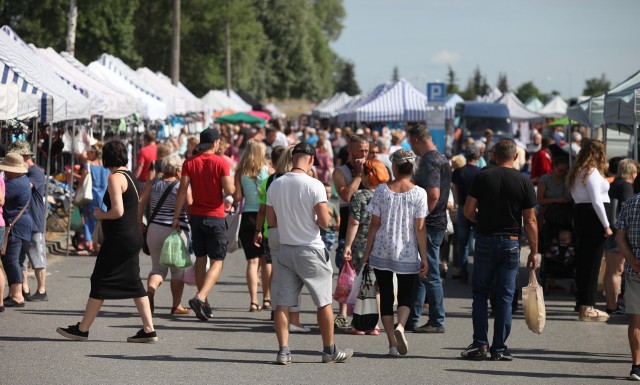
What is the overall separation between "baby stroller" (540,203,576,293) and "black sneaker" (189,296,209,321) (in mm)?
4583

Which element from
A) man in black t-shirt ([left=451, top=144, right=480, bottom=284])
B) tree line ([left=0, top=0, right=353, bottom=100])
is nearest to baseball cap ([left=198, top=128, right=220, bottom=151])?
man in black t-shirt ([left=451, top=144, right=480, bottom=284])

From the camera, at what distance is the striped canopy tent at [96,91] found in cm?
1977

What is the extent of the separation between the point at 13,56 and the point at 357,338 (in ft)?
24.1

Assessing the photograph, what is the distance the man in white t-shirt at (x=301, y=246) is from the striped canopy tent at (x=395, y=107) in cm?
2989

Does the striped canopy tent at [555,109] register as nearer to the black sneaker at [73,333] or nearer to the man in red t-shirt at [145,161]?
the man in red t-shirt at [145,161]

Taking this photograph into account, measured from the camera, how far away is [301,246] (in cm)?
889

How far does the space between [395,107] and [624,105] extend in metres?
25.6

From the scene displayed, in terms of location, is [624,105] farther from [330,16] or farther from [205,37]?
[330,16]

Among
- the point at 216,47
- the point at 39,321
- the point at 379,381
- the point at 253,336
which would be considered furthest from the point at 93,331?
the point at 216,47

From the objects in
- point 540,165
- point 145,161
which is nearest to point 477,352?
point 540,165

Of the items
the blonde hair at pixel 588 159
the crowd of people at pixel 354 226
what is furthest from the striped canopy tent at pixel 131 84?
the blonde hair at pixel 588 159

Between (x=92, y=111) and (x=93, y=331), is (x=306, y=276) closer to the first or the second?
(x=93, y=331)

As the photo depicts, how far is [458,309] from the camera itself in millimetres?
12516

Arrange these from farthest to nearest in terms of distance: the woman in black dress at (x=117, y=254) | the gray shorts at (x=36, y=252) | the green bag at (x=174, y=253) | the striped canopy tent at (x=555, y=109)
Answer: the striped canopy tent at (x=555, y=109) < the gray shorts at (x=36, y=252) < the green bag at (x=174, y=253) < the woman in black dress at (x=117, y=254)
